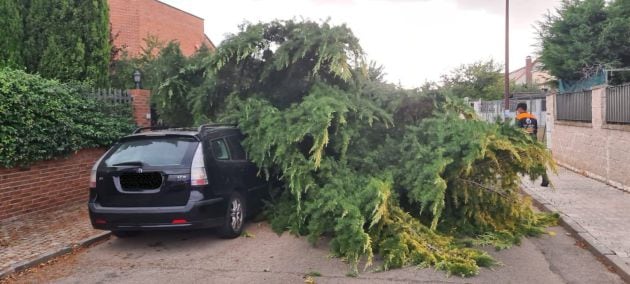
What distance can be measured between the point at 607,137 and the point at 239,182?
8211 millimetres

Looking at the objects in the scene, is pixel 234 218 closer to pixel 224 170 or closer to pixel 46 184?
pixel 224 170

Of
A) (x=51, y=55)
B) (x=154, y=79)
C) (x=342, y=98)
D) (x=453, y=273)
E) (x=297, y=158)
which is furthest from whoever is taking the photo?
(x=51, y=55)

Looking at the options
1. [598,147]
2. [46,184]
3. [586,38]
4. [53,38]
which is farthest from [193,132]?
[586,38]

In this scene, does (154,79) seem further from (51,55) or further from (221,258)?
(221,258)

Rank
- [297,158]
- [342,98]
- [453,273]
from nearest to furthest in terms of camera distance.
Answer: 1. [453,273]
2. [297,158]
3. [342,98]

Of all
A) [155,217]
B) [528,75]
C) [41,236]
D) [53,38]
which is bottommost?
[41,236]

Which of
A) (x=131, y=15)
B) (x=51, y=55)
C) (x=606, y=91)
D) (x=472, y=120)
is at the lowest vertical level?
(x=472, y=120)

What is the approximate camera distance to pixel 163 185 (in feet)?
19.6

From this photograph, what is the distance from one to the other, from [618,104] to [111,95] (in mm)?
10278

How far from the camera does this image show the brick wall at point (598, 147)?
385 inches

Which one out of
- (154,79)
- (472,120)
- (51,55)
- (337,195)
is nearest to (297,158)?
(337,195)

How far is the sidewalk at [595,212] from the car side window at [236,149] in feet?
14.8

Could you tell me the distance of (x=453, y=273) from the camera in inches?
202

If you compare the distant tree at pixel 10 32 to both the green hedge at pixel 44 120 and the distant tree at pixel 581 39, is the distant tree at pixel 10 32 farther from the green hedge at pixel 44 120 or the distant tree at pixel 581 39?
the distant tree at pixel 581 39
